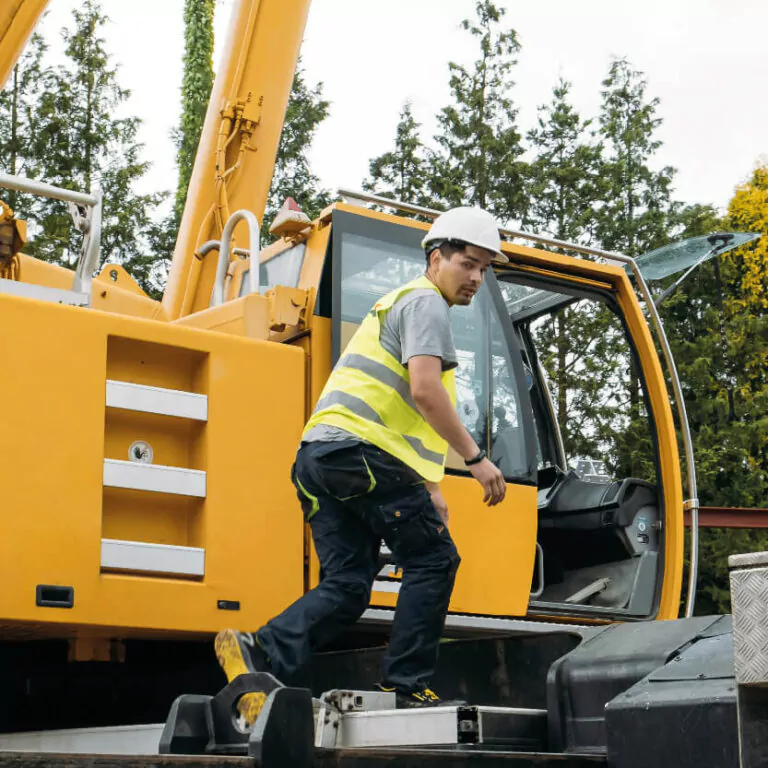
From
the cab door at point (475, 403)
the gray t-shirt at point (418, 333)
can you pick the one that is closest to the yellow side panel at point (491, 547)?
the cab door at point (475, 403)

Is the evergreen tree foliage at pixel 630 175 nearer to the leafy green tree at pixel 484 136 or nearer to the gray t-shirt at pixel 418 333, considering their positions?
the leafy green tree at pixel 484 136

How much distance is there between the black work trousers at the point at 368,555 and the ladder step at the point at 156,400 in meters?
0.52

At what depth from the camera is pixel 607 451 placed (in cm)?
2253

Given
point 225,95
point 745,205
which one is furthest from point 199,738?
point 745,205

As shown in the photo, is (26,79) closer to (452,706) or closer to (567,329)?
(567,329)

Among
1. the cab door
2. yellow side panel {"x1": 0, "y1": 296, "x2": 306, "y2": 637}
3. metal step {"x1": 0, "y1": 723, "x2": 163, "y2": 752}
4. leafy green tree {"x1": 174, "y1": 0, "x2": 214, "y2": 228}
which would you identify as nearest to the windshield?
the cab door

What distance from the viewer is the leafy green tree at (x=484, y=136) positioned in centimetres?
2489

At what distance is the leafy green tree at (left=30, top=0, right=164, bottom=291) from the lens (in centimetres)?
2200

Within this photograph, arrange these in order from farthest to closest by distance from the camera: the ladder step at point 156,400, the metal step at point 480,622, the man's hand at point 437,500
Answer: the metal step at point 480,622, the ladder step at point 156,400, the man's hand at point 437,500

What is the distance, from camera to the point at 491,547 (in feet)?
16.1

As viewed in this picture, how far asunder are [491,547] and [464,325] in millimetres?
986

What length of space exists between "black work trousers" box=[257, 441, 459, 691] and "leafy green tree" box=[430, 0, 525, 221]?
2083 centimetres

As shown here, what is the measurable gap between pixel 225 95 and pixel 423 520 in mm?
3576

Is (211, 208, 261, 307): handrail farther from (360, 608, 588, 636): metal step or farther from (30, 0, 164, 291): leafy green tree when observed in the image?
(30, 0, 164, 291): leafy green tree
